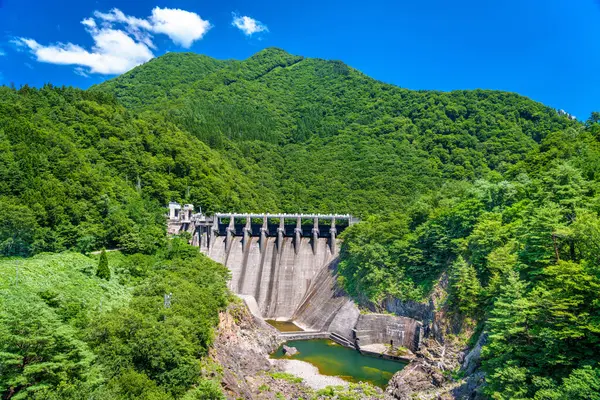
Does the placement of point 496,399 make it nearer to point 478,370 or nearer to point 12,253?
point 478,370

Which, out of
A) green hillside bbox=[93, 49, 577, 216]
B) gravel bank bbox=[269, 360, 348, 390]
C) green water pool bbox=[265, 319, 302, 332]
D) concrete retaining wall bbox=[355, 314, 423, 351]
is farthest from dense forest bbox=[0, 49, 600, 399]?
gravel bank bbox=[269, 360, 348, 390]

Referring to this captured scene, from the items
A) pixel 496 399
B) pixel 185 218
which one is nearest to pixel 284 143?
pixel 185 218

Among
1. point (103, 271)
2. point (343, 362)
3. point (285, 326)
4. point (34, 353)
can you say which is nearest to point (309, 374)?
point (343, 362)

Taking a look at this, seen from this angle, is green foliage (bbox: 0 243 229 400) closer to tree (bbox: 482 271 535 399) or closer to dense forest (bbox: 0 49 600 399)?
dense forest (bbox: 0 49 600 399)

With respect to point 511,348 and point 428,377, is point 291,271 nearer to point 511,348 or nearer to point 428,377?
point 428,377

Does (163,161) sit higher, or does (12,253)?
(163,161)
